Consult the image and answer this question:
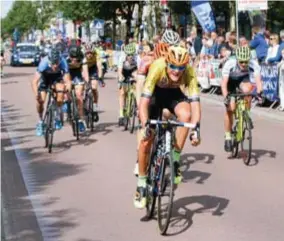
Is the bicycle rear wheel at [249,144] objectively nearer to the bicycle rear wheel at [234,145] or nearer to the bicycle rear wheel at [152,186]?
the bicycle rear wheel at [234,145]

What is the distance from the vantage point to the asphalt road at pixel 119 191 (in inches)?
272

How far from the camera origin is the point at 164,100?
7.52 metres

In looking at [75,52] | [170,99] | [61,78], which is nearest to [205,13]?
[75,52]

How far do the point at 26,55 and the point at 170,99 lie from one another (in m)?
44.5

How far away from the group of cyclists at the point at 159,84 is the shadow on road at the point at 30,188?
0.73 m

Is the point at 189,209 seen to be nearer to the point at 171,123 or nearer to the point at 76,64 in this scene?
the point at 171,123

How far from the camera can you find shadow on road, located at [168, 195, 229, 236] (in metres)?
7.01

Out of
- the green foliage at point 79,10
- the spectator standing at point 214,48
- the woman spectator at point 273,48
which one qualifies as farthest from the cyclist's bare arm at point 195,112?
the green foliage at point 79,10

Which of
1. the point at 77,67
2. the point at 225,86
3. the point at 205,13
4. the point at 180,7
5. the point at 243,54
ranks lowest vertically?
the point at 225,86

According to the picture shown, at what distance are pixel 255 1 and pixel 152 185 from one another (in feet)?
47.5

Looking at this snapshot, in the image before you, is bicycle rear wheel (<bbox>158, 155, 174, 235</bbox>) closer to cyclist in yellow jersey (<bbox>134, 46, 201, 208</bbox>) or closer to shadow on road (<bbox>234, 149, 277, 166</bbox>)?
cyclist in yellow jersey (<bbox>134, 46, 201, 208</bbox>)

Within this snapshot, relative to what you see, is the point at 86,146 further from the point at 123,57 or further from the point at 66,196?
the point at 66,196

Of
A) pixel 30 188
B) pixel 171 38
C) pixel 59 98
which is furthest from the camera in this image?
pixel 59 98

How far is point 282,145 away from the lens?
12297mm
